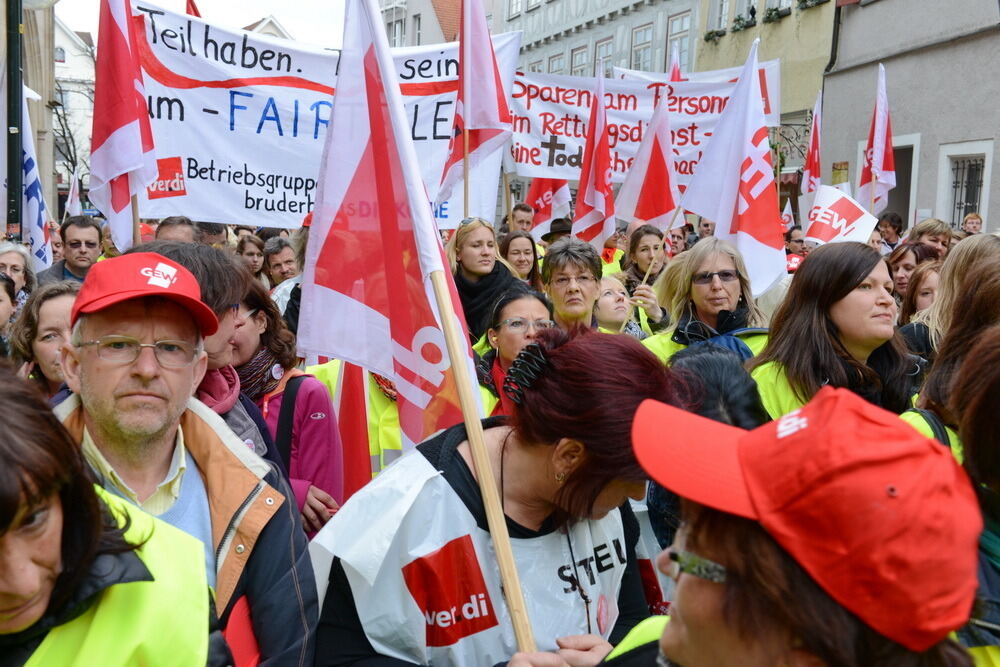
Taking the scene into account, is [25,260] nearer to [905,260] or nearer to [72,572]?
[72,572]

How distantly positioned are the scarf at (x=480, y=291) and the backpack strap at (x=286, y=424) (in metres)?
2.86

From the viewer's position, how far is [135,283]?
231 centimetres

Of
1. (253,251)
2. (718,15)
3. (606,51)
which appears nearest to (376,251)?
(253,251)

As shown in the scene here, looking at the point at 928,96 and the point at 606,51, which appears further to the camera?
the point at 606,51

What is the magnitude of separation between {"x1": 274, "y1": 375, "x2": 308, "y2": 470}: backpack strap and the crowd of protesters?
10 millimetres

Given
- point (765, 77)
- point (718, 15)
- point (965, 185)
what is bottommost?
point (965, 185)

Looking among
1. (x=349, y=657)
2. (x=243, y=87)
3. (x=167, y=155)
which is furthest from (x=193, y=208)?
(x=349, y=657)

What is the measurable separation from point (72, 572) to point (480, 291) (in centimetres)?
510

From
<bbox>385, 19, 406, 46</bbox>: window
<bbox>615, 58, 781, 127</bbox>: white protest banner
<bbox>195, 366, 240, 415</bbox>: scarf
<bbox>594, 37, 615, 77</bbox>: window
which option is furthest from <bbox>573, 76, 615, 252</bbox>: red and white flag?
<bbox>385, 19, 406, 46</bbox>: window

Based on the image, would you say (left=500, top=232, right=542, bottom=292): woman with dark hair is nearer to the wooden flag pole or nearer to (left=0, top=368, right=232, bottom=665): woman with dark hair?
the wooden flag pole

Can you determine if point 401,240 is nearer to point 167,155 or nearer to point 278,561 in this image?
point 278,561

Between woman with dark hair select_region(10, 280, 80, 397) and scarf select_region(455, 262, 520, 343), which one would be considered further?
scarf select_region(455, 262, 520, 343)

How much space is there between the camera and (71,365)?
2445 millimetres

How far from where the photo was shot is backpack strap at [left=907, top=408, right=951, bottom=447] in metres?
2.18
